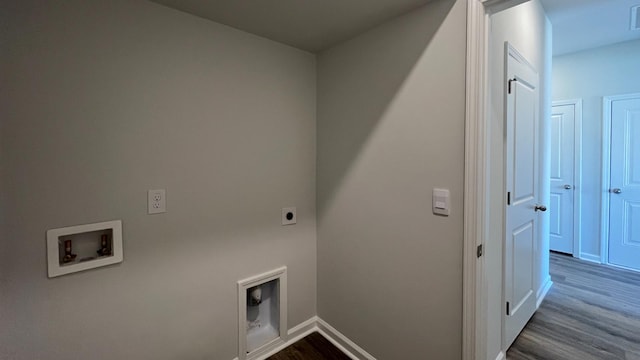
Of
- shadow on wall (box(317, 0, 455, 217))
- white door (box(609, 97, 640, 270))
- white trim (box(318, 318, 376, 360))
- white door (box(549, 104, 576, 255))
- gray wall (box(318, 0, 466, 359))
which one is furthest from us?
white door (box(549, 104, 576, 255))

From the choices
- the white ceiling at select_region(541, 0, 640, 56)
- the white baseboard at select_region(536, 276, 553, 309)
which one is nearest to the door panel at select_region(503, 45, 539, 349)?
the white baseboard at select_region(536, 276, 553, 309)

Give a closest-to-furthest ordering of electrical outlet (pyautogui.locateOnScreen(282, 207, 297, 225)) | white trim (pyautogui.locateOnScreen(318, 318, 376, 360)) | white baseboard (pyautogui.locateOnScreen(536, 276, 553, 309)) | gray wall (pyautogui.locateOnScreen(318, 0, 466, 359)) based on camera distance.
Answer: gray wall (pyautogui.locateOnScreen(318, 0, 466, 359)) → white trim (pyautogui.locateOnScreen(318, 318, 376, 360)) → electrical outlet (pyautogui.locateOnScreen(282, 207, 297, 225)) → white baseboard (pyautogui.locateOnScreen(536, 276, 553, 309))

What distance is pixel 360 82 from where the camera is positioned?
72.0 inches

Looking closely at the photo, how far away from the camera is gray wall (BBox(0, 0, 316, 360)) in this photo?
113 cm

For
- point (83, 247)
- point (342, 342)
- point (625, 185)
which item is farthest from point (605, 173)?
point (83, 247)

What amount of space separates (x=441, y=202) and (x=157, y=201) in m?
1.54

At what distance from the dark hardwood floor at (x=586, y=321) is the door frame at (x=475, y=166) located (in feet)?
3.18

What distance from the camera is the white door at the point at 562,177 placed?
11.9 ft

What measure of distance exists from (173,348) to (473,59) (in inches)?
87.8

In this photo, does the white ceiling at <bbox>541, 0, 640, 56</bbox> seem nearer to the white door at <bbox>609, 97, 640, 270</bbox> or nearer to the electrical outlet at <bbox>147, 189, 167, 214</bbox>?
the white door at <bbox>609, 97, 640, 270</bbox>

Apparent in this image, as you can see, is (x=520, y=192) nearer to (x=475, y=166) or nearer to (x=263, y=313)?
(x=475, y=166)

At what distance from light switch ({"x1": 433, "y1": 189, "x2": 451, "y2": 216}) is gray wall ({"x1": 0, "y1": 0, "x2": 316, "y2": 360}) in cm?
104

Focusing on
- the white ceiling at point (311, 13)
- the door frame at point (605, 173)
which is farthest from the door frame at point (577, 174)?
the white ceiling at point (311, 13)

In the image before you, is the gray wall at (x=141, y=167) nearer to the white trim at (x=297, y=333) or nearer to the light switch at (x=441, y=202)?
the white trim at (x=297, y=333)
